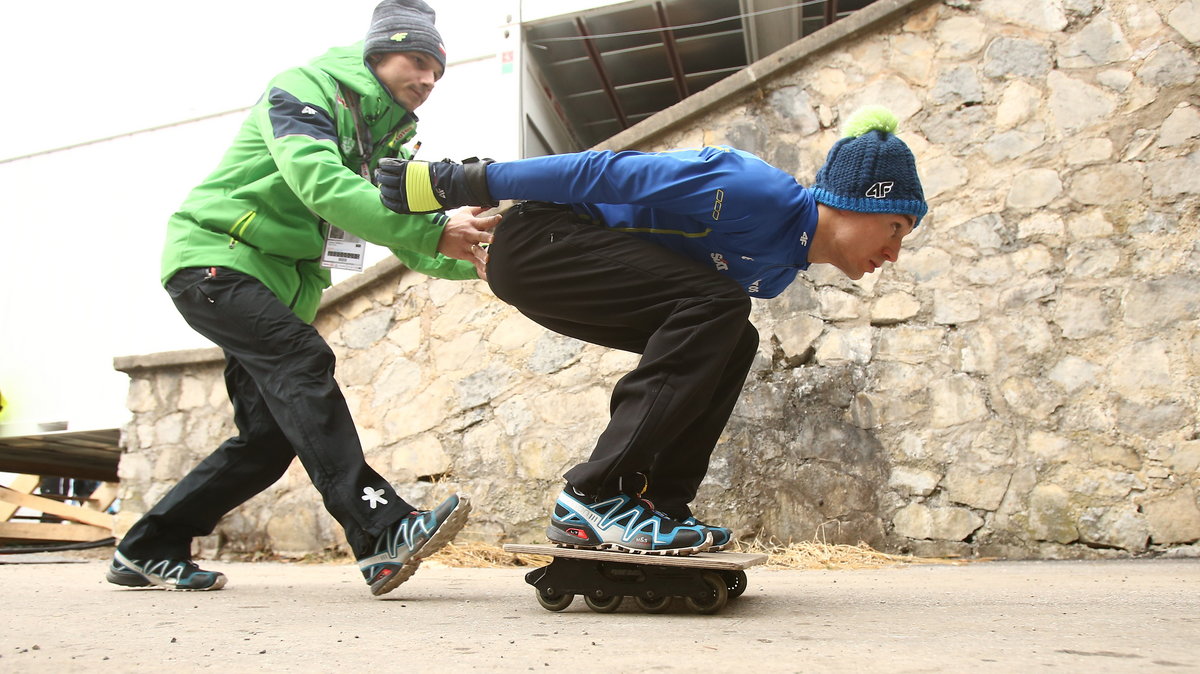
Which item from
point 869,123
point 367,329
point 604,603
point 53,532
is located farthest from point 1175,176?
point 53,532

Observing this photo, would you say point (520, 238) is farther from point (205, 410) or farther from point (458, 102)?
point (458, 102)

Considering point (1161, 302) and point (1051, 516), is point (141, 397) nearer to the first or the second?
point (1051, 516)

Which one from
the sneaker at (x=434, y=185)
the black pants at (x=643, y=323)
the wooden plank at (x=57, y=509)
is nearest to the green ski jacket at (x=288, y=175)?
the sneaker at (x=434, y=185)

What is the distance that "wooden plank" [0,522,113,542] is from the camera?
17.1 feet

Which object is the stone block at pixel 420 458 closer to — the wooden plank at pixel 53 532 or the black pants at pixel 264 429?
the black pants at pixel 264 429

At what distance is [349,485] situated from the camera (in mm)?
2068

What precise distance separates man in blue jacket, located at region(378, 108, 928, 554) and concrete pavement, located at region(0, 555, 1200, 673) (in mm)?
280

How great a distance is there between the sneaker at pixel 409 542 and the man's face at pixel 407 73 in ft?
3.88

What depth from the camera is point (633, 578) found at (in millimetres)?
1799

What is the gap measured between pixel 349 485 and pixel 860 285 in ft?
7.32

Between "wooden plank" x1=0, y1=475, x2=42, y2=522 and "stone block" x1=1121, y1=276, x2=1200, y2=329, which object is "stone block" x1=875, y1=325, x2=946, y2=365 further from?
"wooden plank" x1=0, y1=475, x2=42, y2=522

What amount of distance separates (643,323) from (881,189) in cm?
59

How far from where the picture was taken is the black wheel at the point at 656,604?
178 cm

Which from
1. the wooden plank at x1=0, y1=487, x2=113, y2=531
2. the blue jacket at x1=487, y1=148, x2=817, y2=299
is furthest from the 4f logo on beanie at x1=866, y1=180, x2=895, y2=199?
the wooden plank at x1=0, y1=487, x2=113, y2=531
